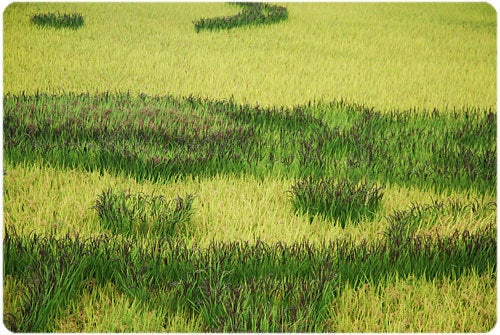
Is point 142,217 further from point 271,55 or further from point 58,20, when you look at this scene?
point 58,20

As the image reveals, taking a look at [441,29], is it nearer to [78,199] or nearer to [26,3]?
[26,3]

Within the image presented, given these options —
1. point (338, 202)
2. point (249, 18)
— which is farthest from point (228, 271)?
point (249, 18)

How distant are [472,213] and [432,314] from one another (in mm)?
1038

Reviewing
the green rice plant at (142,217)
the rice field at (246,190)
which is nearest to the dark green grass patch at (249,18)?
the rice field at (246,190)

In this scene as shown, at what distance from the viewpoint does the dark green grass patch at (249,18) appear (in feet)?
27.3

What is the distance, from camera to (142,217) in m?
2.83

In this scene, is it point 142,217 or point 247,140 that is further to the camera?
point 247,140

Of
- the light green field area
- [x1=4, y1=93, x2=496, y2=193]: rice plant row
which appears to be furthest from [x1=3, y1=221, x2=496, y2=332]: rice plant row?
the light green field area

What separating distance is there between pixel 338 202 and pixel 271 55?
14.5 ft

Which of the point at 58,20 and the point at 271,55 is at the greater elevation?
the point at 58,20

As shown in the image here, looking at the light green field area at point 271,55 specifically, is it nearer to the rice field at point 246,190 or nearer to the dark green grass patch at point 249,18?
the rice field at point 246,190

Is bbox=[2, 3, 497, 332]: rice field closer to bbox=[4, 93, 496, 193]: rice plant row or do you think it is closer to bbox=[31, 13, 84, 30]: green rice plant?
bbox=[4, 93, 496, 193]: rice plant row

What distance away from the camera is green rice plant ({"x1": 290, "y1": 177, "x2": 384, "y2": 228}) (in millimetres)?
3041

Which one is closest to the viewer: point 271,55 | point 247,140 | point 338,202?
point 338,202
